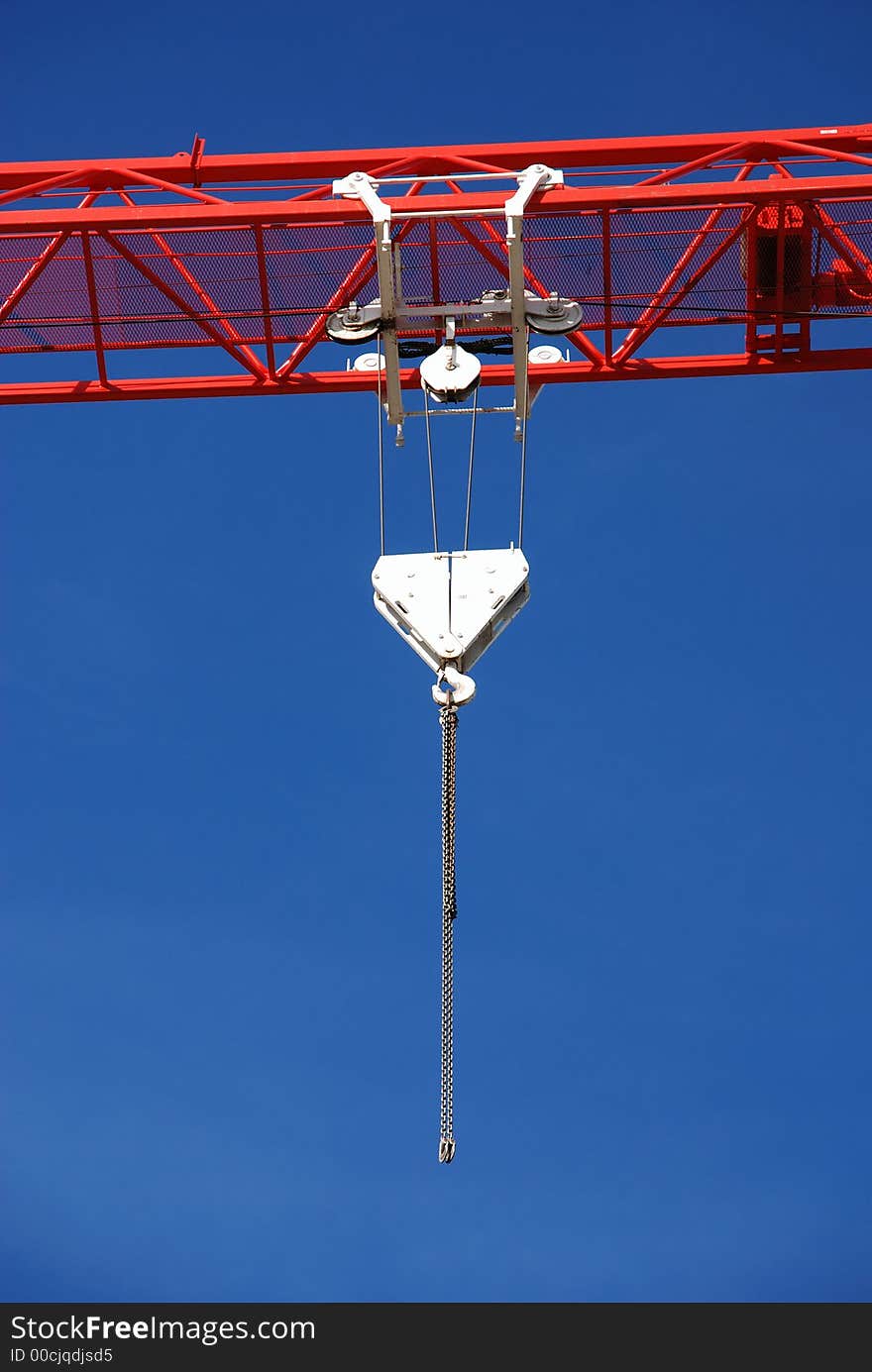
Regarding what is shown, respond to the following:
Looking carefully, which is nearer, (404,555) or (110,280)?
(404,555)

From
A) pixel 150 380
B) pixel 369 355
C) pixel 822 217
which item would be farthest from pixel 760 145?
pixel 150 380

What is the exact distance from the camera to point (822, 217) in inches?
802

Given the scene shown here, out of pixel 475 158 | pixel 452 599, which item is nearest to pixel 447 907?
pixel 452 599

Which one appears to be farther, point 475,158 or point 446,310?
point 475,158

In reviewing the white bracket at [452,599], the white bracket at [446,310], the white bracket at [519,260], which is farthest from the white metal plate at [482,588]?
the white bracket at [519,260]

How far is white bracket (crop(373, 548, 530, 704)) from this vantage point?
16.8 m

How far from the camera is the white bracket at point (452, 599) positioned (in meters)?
16.8

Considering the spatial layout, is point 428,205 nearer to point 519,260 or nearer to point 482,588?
point 519,260

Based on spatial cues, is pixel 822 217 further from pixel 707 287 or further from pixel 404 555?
pixel 404 555

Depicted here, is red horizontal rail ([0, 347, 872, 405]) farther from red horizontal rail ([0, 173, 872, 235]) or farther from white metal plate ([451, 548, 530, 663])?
white metal plate ([451, 548, 530, 663])

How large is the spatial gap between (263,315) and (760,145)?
5027mm

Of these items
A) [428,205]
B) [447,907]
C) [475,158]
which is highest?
[475,158]

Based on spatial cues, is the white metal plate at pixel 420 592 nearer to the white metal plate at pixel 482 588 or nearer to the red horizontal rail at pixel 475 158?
the white metal plate at pixel 482 588

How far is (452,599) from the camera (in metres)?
17.0
